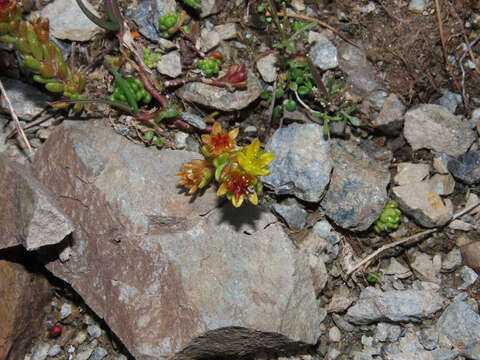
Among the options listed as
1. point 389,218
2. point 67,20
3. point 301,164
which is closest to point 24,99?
point 67,20

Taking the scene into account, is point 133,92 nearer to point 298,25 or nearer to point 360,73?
point 298,25

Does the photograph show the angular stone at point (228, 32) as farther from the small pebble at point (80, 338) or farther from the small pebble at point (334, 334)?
the small pebble at point (80, 338)

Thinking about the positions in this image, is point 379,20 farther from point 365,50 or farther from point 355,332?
point 355,332

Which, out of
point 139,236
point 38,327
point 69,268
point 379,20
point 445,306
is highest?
point 379,20

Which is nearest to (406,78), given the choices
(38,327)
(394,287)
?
(394,287)

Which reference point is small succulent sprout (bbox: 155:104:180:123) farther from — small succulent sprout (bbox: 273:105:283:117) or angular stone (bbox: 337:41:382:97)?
angular stone (bbox: 337:41:382:97)

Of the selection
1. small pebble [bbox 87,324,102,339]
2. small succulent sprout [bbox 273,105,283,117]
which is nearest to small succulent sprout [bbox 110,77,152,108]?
small succulent sprout [bbox 273,105,283,117]
